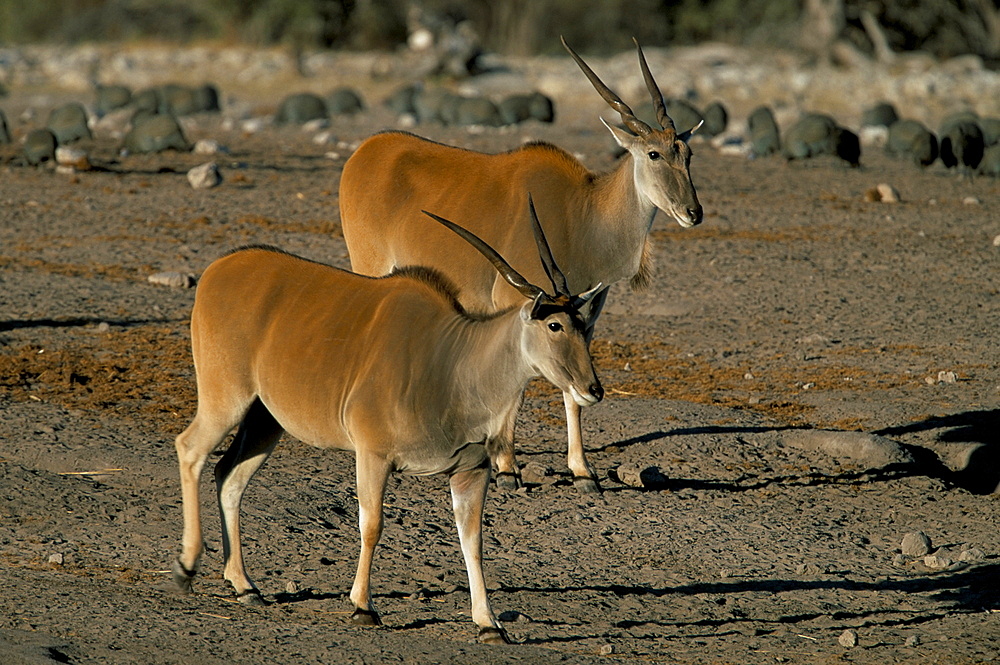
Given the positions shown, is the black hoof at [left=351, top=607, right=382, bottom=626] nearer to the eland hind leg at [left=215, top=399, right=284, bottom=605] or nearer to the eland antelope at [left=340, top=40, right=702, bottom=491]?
the eland hind leg at [left=215, top=399, right=284, bottom=605]

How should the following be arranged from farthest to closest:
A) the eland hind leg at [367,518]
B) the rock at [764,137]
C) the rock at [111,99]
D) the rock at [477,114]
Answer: the rock at [111,99]
the rock at [477,114]
the rock at [764,137]
the eland hind leg at [367,518]

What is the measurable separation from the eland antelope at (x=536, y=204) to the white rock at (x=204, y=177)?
710 cm

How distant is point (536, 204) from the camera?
7312 mm

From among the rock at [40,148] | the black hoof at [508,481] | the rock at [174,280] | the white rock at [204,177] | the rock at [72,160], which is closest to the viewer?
the black hoof at [508,481]

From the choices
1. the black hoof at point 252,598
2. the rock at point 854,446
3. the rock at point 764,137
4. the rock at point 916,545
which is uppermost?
the black hoof at point 252,598

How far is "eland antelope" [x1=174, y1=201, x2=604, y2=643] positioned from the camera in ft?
16.0

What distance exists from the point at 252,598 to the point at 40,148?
11.6 metres

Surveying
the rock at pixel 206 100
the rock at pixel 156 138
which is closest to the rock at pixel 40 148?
the rock at pixel 156 138

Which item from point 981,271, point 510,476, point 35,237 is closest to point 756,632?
point 510,476

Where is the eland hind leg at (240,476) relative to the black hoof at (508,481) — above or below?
above

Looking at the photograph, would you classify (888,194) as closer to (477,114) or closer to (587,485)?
(477,114)

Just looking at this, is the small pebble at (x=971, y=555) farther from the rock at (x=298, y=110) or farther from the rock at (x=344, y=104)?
the rock at (x=344, y=104)

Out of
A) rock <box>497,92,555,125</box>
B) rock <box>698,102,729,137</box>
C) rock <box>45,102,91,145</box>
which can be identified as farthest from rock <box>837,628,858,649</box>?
rock <box>497,92,555,125</box>

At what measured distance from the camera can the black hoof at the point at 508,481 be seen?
22.5 feet
